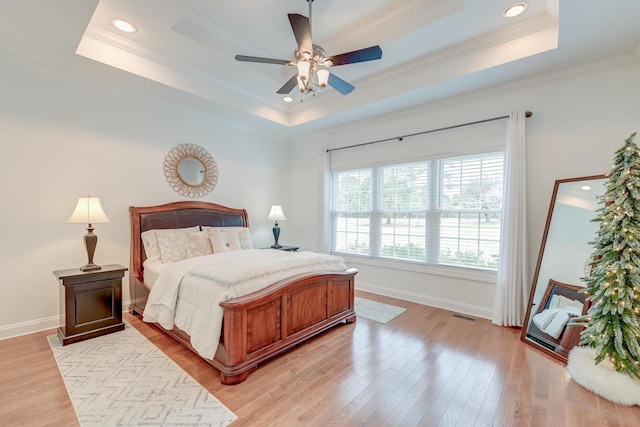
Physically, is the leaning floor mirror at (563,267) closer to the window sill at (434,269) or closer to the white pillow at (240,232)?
the window sill at (434,269)

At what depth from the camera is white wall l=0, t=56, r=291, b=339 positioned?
2943 mm

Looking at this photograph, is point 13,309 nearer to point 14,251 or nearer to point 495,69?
point 14,251

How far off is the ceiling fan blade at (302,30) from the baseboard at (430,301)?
3521mm

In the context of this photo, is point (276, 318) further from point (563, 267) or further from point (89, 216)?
point (563, 267)

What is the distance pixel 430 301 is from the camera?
4070 mm

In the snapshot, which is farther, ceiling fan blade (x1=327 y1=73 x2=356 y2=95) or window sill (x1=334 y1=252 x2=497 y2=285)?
window sill (x1=334 y1=252 x2=497 y2=285)

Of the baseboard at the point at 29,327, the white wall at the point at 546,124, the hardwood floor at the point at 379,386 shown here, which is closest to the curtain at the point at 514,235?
the white wall at the point at 546,124

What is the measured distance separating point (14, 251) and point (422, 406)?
4.16 metres

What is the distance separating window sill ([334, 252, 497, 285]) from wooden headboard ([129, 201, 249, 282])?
2172mm

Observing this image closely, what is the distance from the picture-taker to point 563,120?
3139 mm

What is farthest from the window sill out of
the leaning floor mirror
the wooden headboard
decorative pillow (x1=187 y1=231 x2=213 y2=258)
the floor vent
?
decorative pillow (x1=187 y1=231 x2=213 y2=258)

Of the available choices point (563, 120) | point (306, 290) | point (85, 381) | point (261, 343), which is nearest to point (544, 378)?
point (306, 290)

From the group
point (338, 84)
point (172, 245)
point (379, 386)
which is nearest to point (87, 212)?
point (172, 245)

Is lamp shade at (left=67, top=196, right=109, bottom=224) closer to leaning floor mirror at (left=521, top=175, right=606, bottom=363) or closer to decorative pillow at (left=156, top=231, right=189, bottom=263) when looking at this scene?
decorative pillow at (left=156, top=231, right=189, bottom=263)
